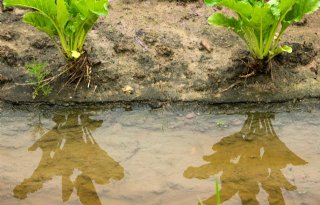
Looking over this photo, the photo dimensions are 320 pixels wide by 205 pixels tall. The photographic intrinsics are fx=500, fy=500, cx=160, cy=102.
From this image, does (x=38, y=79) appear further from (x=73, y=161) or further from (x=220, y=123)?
(x=220, y=123)

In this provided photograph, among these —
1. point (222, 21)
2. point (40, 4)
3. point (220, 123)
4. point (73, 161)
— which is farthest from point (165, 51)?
point (73, 161)

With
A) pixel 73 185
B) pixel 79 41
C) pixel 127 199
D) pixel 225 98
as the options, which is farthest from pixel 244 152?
pixel 79 41

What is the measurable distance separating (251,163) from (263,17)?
1269 millimetres

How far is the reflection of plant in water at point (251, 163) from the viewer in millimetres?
3836

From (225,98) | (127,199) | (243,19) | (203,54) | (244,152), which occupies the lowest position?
(127,199)

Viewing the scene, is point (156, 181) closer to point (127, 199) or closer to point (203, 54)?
point (127, 199)

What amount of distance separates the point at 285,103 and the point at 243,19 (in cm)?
93

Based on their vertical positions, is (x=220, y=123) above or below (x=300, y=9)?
below

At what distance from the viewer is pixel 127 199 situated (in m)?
3.79

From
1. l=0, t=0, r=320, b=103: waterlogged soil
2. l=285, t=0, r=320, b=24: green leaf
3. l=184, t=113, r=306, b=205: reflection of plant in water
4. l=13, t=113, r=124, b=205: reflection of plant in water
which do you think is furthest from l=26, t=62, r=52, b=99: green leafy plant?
l=285, t=0, r=320, b=24: green leaf

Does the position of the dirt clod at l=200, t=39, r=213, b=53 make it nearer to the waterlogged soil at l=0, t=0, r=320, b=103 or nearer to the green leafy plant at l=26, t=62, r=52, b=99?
the waterlogged soil at l=0, t=0, r=320, b=103

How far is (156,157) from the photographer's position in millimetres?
4203

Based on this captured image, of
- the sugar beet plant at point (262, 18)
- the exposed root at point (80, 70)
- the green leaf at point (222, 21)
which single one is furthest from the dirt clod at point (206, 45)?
the exposed root at point (80, 70)

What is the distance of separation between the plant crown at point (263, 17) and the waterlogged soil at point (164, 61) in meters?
0.36
